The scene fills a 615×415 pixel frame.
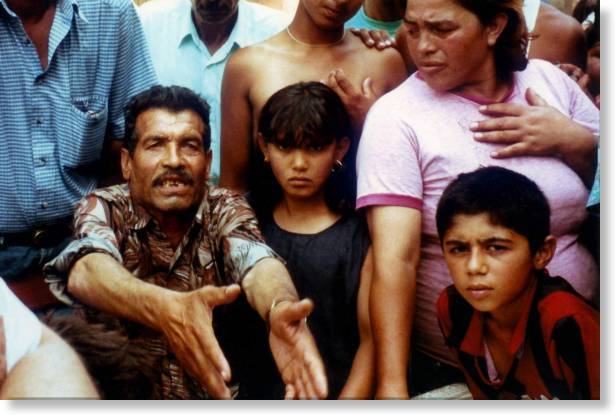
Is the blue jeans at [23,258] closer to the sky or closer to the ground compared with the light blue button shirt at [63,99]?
closer to the ground

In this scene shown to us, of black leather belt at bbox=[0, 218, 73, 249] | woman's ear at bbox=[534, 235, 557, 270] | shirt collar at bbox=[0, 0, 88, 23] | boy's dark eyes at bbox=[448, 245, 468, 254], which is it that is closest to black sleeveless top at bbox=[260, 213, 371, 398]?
boy's dark eyes at bbox=[448, 245, 468, 254]

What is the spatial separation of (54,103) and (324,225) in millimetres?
800

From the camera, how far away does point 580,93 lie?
235 centimetres

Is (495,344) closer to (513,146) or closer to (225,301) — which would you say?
(513,146)

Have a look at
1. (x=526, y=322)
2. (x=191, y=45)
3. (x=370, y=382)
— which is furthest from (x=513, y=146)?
(x=191, y=45)

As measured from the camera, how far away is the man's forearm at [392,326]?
7.48ft

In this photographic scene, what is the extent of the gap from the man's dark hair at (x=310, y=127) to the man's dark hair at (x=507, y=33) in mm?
423

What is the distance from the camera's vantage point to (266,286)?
2273 mm

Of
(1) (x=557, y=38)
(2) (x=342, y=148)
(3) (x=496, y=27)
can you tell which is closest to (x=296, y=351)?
(2) (x=342, y=148)

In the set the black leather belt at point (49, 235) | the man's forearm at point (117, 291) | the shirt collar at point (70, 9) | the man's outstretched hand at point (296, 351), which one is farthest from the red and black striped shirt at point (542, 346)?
the shirt collar at point (70, 9)

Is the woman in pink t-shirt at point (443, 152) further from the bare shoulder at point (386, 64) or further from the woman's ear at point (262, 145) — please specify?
the woman's ear at point (262, 145)

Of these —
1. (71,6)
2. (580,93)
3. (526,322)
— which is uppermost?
(71,6)

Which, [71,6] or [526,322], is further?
[71,6]

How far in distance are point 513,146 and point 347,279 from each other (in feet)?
1.82
